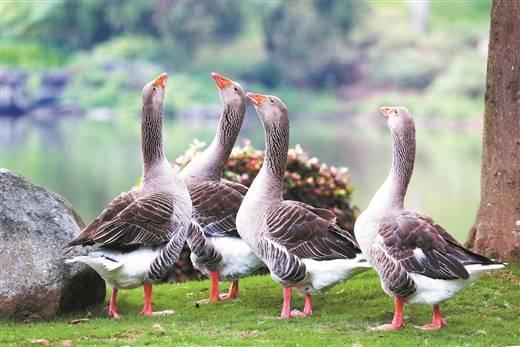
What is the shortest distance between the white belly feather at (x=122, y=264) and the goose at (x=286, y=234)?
3.05 ft

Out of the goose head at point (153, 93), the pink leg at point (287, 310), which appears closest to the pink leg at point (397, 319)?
the pink leg at point (287, 310)

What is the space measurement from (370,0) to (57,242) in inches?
2227

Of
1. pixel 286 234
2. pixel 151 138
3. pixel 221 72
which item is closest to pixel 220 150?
pixel 151 138

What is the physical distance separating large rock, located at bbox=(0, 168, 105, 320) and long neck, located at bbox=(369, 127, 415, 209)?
2769mm

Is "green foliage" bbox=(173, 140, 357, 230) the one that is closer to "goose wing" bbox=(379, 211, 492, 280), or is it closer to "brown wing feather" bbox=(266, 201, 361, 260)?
"brown wing feather" bbox=(266, 201, 361, 260)

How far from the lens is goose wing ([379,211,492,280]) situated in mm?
7113

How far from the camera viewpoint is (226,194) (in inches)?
360

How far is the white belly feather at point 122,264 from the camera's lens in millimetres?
7689

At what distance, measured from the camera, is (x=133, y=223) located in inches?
310

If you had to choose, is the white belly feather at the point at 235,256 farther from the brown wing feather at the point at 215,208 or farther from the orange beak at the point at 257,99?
the orange beak at the point at 257,99

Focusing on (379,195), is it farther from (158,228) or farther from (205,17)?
(205,17)

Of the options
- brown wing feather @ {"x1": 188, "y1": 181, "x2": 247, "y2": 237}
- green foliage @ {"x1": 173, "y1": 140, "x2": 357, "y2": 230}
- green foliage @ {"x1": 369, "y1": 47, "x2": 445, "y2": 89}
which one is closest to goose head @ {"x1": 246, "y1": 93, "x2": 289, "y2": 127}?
brown wing feather @ {"x1": 188, "y1": 181, "x2": 247, "y2": 237}

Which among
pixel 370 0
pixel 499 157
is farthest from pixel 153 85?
pixel 370 0

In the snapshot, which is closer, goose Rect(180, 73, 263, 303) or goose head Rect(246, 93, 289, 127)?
goose head Rect(246, 93, 289, 127)
